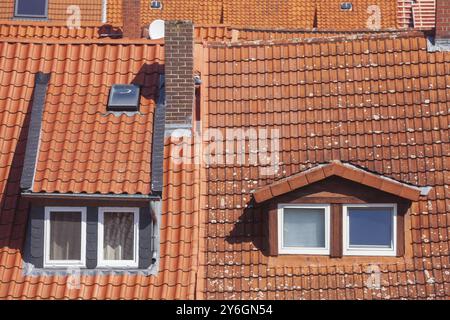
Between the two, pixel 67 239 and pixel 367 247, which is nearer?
pixel 67 239

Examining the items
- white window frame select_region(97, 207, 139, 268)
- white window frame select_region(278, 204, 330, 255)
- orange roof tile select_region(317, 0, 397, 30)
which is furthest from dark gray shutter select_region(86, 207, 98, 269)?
orange roof tile select_region(317, 0, 397, 30)

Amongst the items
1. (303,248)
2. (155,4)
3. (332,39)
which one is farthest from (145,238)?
(155,4)

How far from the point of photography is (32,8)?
32.6 meters

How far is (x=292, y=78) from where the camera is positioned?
54.6 ft

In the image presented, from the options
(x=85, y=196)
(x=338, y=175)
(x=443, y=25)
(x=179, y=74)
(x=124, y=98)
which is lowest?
(x=85, y=196)

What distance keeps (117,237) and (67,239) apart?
2.37ft

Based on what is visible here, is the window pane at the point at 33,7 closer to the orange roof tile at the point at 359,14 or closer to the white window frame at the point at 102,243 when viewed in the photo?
the orange roof tile at the point at 359,14

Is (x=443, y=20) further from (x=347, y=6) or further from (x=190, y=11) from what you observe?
(x=347, y=6)

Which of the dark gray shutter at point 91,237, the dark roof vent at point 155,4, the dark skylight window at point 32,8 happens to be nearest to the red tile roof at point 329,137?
the dark gray shutter at point 91,237

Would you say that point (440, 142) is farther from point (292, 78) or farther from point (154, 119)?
point (154, 119)

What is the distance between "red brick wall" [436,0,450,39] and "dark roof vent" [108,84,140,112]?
16.4 ft

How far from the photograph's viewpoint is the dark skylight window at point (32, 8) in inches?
1277

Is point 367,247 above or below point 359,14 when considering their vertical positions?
below

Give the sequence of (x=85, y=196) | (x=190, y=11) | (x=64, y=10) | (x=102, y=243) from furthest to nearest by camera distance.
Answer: (x=190, y=11), (x=64, y=10), (x=102, y=243), (x=85, y=196)
